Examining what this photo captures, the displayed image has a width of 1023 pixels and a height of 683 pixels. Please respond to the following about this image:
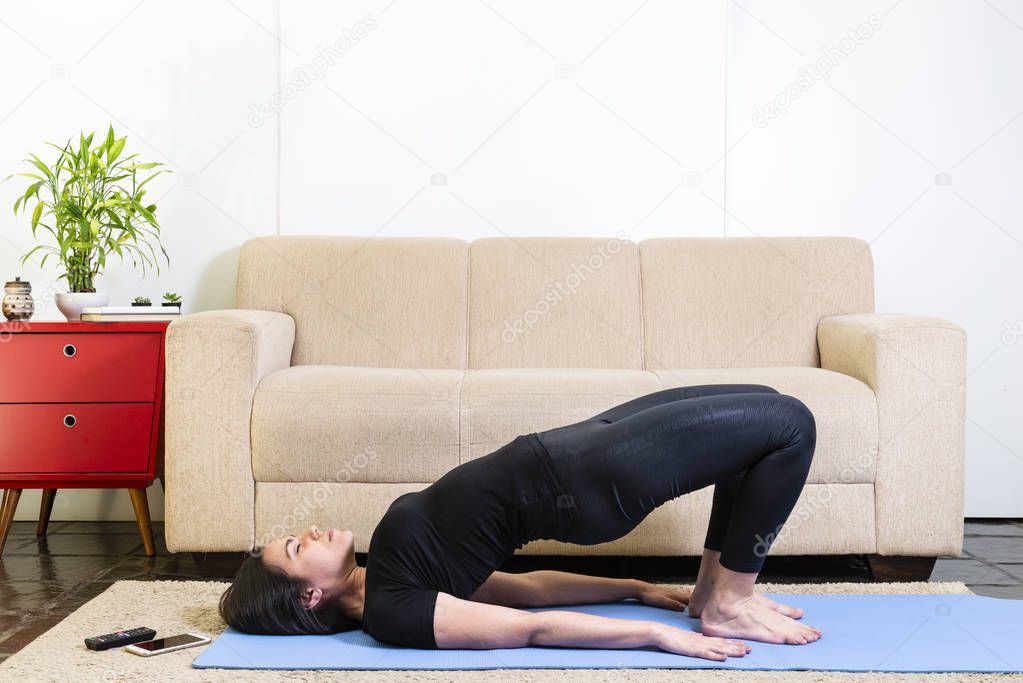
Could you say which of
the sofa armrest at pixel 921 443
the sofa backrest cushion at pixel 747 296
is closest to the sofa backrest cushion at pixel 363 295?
the sofa backrest cushion at pixel 747 296

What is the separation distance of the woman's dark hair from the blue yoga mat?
2 centimetres

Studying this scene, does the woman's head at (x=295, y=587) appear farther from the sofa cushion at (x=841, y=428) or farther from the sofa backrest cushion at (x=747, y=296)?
the sofa backrest cushion at (x=747, y=296)

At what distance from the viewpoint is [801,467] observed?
185cm

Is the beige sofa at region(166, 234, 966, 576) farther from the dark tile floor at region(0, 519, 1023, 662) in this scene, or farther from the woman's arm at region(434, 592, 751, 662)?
the woman's arm at region(434, 592, 751, 662)

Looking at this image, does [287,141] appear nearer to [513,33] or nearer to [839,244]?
[513,33]

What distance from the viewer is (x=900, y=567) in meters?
2.50

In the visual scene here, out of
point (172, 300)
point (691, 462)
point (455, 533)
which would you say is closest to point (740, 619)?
point (691, 462)

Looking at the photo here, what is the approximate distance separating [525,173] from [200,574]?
5.83ft

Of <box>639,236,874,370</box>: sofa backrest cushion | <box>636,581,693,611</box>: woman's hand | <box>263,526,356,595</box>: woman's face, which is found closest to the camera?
<box>263,526,356,595</box>: woman's face

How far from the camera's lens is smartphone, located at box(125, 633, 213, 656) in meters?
1.89

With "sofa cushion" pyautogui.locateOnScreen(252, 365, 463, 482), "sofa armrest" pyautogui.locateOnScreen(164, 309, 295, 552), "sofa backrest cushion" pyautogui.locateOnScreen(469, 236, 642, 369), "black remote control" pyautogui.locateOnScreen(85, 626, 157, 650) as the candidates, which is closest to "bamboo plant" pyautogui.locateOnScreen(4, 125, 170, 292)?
"sofa armrest" pyautogui.locateOnScreen(164, 309, 295, 552)

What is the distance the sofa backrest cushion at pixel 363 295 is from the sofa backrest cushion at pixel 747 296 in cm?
66

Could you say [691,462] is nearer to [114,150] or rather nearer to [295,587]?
[295,587]

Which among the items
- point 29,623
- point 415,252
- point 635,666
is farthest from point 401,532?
point 415,252
